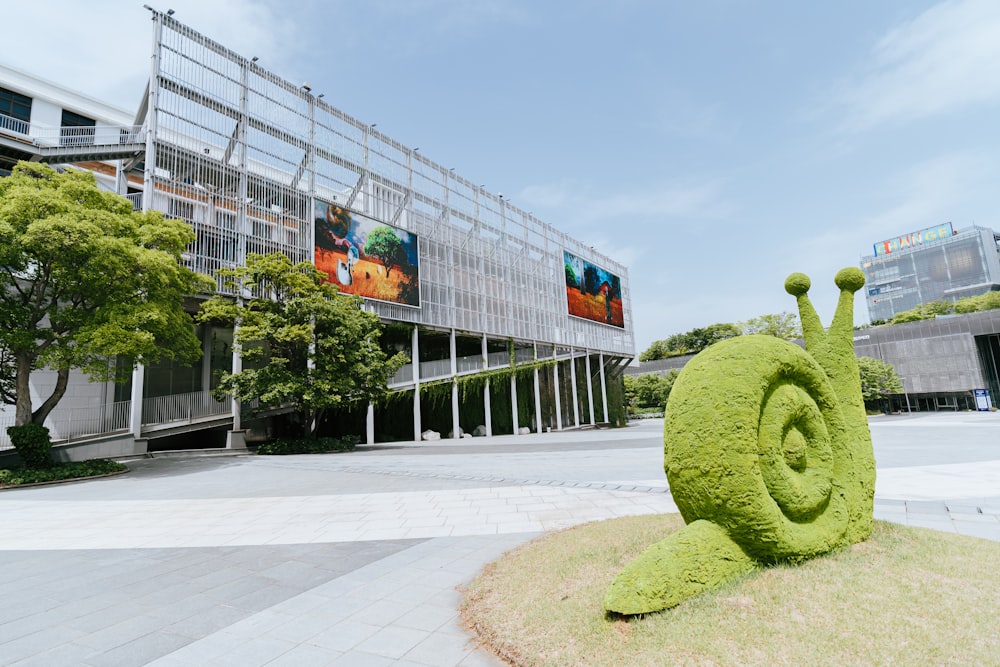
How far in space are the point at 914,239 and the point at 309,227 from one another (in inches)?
4519

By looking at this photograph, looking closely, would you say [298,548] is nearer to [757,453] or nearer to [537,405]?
[757,453]

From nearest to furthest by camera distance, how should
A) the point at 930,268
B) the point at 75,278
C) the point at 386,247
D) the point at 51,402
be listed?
the point at 75,278, the point at 51,402, the point at 386,247, the point at 930,268

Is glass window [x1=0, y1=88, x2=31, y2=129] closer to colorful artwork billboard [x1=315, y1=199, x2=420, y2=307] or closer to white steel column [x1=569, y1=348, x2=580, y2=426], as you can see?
colorful artwork billboard [x1=315, y1=199, x2=420, y2=307]

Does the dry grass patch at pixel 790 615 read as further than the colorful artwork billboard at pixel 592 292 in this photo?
No

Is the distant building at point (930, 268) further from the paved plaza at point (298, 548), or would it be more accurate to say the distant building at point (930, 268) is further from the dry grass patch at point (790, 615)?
the dry grass patch at point (790, 615)

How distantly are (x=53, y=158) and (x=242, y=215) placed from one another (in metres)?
8.06

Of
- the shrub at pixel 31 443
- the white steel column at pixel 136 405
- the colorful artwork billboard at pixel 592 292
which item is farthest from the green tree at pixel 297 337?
the colorful artwork billboard at pixel 592 292

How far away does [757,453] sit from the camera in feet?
12.2

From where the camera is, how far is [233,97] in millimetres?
22250

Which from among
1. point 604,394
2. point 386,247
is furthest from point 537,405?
point 386,247

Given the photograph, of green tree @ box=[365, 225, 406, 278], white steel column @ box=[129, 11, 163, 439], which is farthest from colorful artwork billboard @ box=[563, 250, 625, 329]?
white steel column @ box=[129, 11, 163, 439]

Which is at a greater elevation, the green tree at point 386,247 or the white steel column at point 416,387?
the green tree at point 386,247

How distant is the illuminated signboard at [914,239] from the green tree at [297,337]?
113 metres

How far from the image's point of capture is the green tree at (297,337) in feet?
60.2
